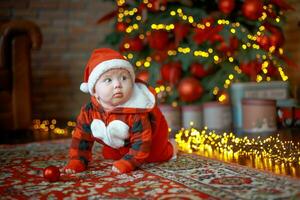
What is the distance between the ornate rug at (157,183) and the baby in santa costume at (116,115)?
0.21 feet

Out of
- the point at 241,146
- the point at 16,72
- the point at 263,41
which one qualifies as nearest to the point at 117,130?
the point at 241,146

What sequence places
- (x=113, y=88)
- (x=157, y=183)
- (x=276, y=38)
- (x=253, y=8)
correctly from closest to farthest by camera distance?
(x=157, y=183)
(x=113, y=88)
(x=253, y=8)
(x=276, y=38)

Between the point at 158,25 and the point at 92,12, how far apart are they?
1.41 m

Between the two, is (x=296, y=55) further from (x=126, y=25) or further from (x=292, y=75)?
(x=126, y=25)

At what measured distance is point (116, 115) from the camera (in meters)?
1.38

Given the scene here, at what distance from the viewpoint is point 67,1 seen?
368cm

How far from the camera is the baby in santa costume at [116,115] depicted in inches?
53.0

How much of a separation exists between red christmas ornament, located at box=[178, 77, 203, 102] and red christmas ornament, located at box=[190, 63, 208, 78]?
0.14 feet

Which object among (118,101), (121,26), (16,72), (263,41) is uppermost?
(121,26)

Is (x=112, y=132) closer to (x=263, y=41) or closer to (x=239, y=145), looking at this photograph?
(x=239, y=145)

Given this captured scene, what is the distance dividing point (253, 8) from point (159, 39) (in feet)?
1.93

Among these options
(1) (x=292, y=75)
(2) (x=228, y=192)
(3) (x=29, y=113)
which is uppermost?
(1) (x=292, y=75)

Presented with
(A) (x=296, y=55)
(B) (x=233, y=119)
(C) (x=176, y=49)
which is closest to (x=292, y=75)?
(A) (x=296, y=55)

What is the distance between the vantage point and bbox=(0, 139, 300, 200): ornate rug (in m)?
1.05
